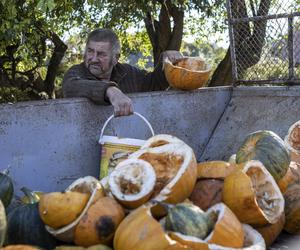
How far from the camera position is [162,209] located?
2.43m

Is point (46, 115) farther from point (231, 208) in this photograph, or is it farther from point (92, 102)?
point (231, 208)

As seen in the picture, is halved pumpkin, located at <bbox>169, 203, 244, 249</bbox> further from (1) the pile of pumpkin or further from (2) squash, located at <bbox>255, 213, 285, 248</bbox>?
(2) squash, located at <bbox>255, 213, 285, 248</bbox>

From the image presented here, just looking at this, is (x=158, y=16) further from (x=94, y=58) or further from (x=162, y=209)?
(x=162, y=209)

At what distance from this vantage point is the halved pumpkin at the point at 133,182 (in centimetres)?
245

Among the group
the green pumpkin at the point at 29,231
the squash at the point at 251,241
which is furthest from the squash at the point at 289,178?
the green pumpkin at the point at 29,231

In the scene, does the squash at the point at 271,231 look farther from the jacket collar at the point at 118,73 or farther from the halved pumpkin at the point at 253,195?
the jacket collar at the point at 118,73

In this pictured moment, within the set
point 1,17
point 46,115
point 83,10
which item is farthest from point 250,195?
point 83,10

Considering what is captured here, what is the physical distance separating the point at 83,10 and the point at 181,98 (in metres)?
5.57

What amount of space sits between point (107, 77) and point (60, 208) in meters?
2.94

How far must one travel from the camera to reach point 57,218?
2.39 metres

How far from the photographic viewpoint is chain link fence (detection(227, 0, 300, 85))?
5.14 metres

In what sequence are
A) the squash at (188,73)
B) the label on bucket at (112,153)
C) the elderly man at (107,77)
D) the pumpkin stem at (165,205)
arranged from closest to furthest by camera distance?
1. the pumpkin stem at (165,205)
2. the label on bucket at (112,153)
3. the elderly man at (107,77)
4. the squash at (188,73)

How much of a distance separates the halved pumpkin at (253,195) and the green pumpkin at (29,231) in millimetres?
870

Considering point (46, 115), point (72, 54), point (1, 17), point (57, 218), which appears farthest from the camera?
point (72, 54)
